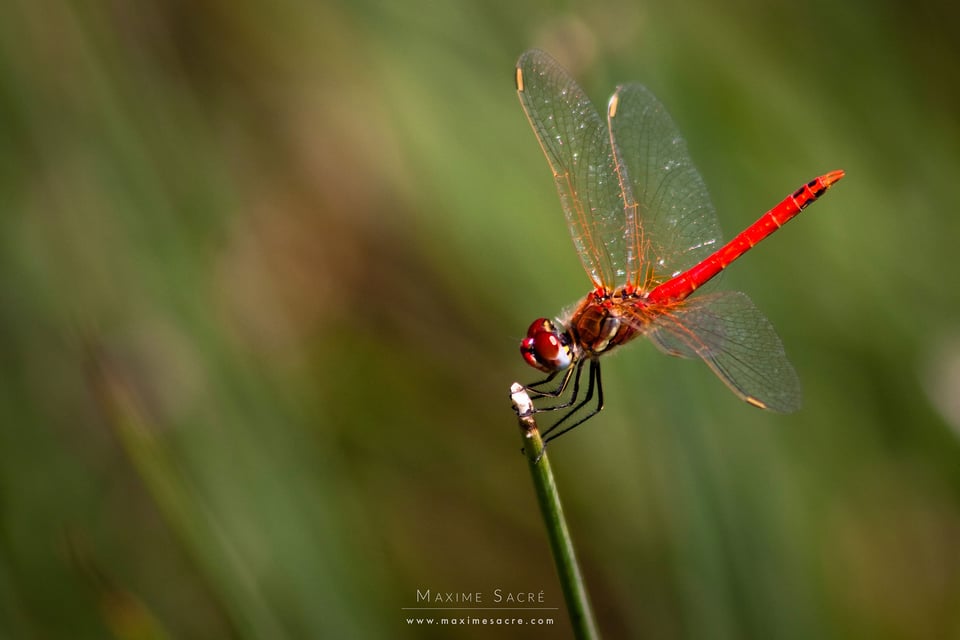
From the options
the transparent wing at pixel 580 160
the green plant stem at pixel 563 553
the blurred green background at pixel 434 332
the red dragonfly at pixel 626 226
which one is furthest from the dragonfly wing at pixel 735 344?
the green plant stem at pixel 563 553

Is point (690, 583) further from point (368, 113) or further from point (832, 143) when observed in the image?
point (368, 113)

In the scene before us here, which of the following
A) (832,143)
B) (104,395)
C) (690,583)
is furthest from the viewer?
(832,143)

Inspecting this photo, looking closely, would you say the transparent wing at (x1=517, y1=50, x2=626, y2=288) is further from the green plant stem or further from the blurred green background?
the green plant stem

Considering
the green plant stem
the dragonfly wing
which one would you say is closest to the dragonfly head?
the dragonfly wing

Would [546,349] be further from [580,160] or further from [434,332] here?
[434,332]

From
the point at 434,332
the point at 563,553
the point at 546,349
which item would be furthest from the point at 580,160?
the point at 563,553

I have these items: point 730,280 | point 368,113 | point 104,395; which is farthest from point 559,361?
point 368,113

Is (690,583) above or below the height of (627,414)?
below
